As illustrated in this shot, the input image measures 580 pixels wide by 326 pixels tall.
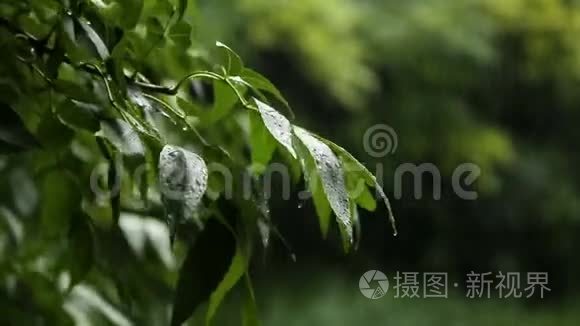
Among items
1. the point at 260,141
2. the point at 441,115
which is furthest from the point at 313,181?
the point at 441,115

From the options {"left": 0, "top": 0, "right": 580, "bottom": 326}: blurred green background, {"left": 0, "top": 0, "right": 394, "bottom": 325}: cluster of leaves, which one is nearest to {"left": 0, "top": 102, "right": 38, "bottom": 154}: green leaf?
{"left": 0, "top": 0, "right": 394, "bottom": 325}: cluster of leaves

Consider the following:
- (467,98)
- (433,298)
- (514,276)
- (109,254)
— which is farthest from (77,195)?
(467,98)

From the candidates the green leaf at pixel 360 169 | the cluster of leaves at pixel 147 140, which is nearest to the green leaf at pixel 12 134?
the cluster of leaves at pixel 147 140

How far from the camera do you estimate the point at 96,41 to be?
308 mm

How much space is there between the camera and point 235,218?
0.31 meters

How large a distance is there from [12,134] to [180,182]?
91 mm

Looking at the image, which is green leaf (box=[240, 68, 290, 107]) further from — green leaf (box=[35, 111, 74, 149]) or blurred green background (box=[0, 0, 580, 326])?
blurred green background (box=[0, 0, 580, 326])

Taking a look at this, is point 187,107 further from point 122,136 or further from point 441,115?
point 441,115

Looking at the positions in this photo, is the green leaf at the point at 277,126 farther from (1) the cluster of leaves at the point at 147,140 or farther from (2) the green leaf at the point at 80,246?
(2) the green leaf at the point at 80,246

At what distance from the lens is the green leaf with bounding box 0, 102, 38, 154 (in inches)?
11.9

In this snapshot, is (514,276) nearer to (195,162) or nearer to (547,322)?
(547,322)

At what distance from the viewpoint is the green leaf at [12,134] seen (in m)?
0.30

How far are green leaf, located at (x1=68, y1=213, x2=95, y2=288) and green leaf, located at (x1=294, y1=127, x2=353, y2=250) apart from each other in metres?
0.12

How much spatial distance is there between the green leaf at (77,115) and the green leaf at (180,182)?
71 millimetres
